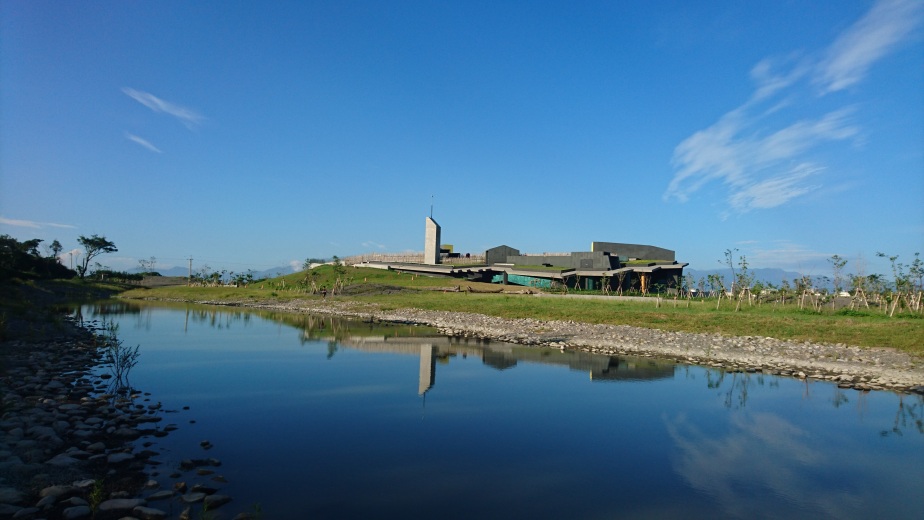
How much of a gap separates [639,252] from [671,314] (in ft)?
147

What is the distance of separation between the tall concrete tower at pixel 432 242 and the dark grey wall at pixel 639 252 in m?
26.8

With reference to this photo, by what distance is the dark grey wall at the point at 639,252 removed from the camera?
77500mm

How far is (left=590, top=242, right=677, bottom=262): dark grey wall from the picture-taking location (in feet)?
254

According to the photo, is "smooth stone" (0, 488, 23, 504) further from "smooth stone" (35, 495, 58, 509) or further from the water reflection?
the water reflection

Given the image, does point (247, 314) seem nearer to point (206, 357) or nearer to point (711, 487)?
point (206, 357)

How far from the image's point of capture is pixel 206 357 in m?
23.4

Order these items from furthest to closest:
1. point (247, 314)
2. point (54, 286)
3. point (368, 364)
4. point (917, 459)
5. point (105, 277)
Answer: point (105, 277) → point (54, 286) → point (247, 314) → point (368, 364) → point (917, 459)

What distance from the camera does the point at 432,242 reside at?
82500mm

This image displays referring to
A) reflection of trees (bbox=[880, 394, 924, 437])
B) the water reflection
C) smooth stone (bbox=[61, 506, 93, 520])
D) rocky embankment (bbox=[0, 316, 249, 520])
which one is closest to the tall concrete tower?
rocky embankment (bbox=[0, 316, 249, 520])

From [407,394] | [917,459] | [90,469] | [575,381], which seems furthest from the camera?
[575,381]

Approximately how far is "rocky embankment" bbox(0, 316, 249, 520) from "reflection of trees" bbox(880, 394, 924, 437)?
1624cm

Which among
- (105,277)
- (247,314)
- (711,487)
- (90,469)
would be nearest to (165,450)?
(90,469)

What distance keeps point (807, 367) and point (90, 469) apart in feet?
80.4

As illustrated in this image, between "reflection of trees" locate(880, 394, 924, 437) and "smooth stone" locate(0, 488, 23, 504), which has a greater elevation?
"smooth stone" locate(0, 488, 23, 504)
